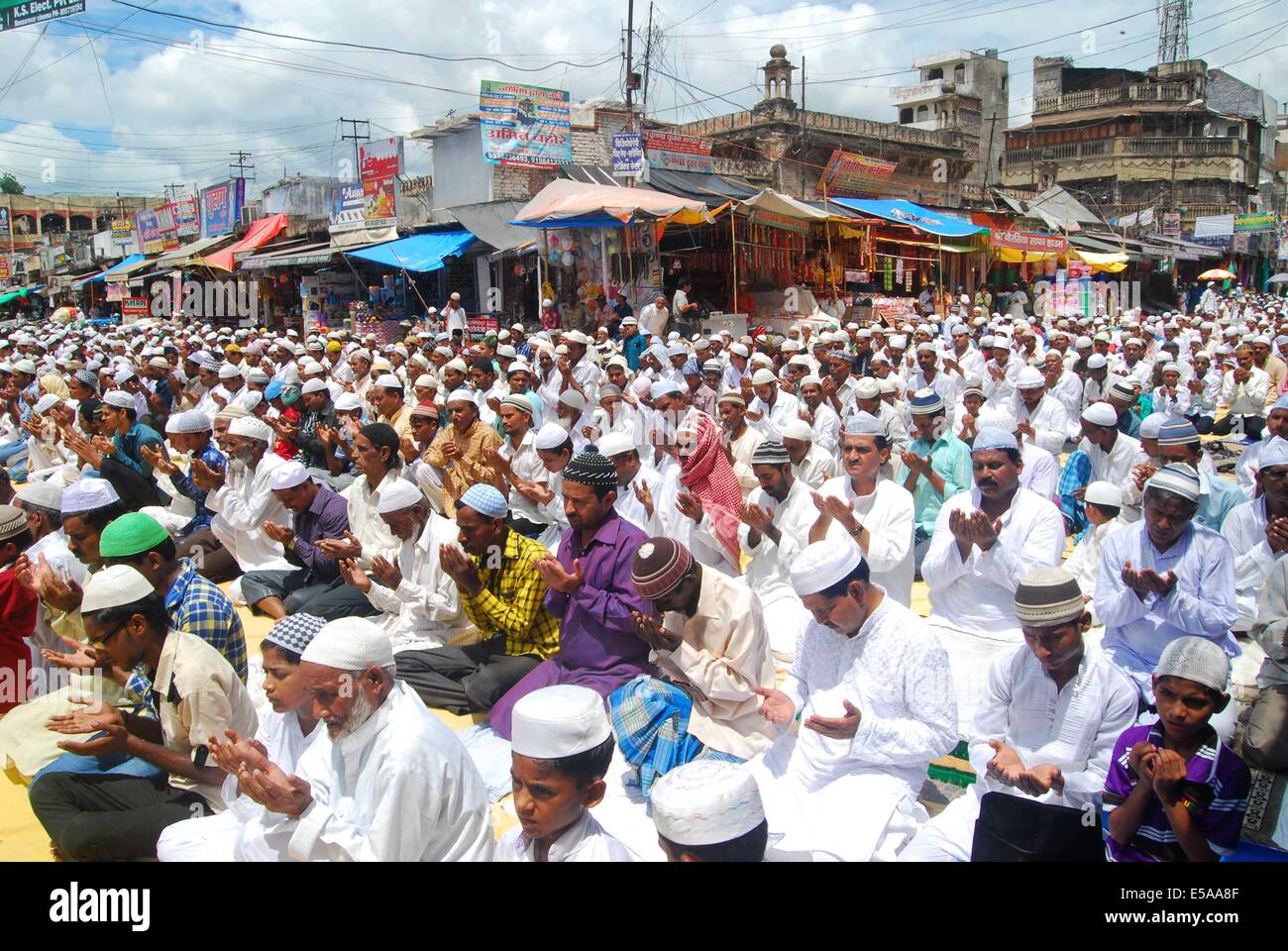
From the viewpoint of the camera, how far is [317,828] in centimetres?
237

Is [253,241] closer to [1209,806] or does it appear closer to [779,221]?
[779,221]

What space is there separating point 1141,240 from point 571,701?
1476 inches

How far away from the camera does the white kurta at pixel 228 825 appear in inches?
113

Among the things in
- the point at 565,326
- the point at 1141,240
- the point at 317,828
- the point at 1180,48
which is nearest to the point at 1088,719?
the point at 317,828

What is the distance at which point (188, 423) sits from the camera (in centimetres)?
647

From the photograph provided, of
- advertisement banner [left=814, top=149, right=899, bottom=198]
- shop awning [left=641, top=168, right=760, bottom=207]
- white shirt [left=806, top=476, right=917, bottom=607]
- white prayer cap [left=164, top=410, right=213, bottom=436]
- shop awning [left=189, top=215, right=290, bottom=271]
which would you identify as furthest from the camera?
shop awning [left=189, top=215, right=290, bottom=271]

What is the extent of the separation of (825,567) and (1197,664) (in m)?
1.04

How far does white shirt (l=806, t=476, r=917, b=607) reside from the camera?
4566mm

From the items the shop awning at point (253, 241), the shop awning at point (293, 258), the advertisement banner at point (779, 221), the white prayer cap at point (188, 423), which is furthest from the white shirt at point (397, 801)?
the shop awning at point (253, 241)

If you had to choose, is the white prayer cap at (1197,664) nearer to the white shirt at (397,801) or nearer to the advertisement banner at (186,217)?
the white shirt at (397,801)

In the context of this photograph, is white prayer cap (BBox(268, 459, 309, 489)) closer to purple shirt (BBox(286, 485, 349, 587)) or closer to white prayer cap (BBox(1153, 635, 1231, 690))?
purple shirt (BBox(286, 485, 349, 587))

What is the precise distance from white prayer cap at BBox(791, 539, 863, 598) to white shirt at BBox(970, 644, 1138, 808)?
649 millimetres

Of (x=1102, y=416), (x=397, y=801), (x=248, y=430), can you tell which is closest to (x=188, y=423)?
(x=248, y=430)

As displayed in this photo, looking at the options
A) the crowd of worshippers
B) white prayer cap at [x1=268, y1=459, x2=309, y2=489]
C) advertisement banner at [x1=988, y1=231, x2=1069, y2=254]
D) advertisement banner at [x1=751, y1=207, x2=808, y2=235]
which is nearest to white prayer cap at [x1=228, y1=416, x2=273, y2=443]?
the crowd of worshippers
